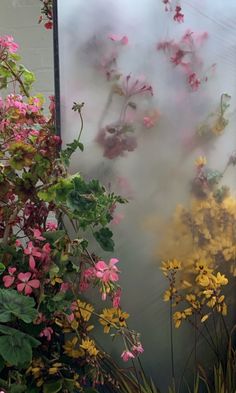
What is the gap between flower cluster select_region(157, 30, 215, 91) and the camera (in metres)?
1.61

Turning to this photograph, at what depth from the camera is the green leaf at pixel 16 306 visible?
1.15 m

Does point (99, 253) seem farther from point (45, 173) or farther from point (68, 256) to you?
point (45, 173)

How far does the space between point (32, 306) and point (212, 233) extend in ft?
2.73

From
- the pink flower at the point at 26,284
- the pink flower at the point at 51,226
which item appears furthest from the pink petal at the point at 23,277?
the pink flower at the point at 51,226

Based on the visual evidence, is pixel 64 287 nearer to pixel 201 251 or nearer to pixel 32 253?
pixel 32 253

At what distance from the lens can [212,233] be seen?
179 centimetres

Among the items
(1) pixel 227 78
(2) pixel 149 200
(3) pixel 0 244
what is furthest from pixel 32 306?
(1) pixel 227 78

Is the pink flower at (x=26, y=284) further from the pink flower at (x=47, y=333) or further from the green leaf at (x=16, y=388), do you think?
the green leaf at (x=16, y=388)

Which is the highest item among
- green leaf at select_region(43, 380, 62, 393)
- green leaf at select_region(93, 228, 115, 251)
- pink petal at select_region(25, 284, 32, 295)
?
green leaf at select_region(93, 228, 115, 251)

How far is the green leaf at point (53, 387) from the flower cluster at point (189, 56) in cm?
101

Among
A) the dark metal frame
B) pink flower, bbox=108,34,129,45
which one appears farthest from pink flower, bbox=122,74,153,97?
the dark metal frame

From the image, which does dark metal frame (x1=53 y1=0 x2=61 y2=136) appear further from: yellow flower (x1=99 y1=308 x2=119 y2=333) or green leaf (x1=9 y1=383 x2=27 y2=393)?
green leaf (x1=9 y1=383 x2=27 y2=393)

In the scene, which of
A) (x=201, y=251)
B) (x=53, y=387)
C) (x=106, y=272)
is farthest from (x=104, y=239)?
(x=201, y=251)

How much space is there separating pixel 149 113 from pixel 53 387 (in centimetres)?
87
